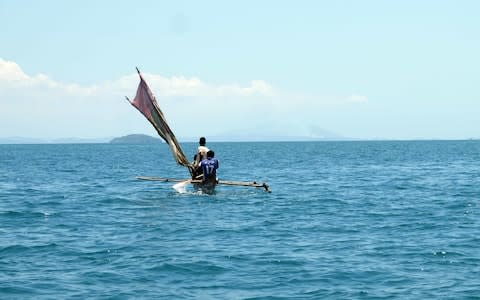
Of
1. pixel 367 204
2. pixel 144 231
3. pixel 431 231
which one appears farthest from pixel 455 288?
pixel 367 204

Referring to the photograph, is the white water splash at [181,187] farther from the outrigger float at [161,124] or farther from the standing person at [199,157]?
the standing person at [199,157]

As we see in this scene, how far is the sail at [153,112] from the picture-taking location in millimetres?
35375

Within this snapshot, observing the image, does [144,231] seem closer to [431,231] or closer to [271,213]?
[271,213]

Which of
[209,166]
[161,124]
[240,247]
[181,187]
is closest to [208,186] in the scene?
[209,166]

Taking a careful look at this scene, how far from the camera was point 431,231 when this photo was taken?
22.1 m

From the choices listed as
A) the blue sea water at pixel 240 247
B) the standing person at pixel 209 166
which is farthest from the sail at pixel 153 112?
the blue sea water at pixel 240 247

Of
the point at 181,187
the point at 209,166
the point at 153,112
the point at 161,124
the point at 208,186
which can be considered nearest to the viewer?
the point at 209,166

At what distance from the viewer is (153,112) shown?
35969mm

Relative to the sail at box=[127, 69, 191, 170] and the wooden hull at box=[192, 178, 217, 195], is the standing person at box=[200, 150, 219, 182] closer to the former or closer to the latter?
the wooden hull at box=[192, 178, 217, 195]

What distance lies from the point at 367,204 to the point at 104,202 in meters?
13.0

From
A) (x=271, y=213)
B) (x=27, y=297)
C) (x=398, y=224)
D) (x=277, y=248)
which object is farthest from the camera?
(x=271, y=213)

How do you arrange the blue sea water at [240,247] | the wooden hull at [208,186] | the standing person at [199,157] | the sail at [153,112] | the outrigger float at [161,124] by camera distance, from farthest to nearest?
the sail at [153,112]
the outrigger float at [161,124]
the standing person at [199,157]
the wooden hull at [208,186]
the blue sea water at [240,247]

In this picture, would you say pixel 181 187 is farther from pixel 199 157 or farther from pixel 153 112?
pixel 153 112

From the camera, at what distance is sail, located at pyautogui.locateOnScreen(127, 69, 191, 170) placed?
35375 mm
